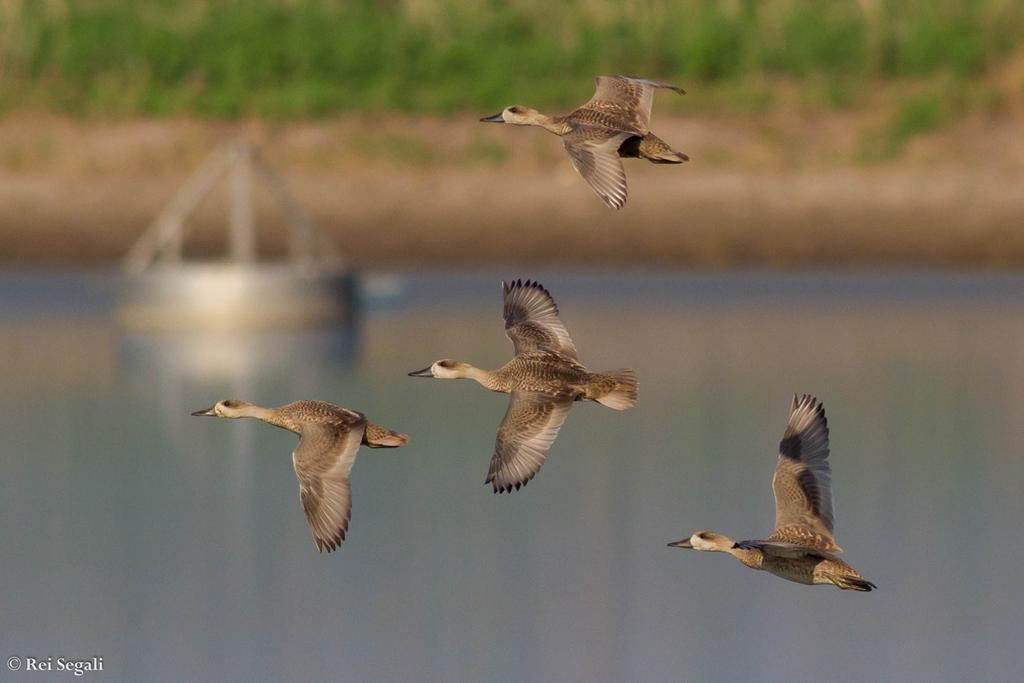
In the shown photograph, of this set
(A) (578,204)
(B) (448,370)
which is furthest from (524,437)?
(A) (578,204)

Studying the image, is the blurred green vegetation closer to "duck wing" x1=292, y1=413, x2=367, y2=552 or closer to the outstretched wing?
the outstretched wing

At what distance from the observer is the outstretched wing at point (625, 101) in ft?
62.1

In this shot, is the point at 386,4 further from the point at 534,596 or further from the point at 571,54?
the point at 534,596

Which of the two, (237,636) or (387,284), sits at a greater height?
(387,284)

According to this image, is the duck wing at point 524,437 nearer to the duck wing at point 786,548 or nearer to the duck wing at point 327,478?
the duck wing at point 327,478

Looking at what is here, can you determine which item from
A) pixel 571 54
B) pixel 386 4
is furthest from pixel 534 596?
pixel 386 4

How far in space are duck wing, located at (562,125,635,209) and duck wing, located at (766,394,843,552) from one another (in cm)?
248

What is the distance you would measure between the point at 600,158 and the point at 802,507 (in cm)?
318

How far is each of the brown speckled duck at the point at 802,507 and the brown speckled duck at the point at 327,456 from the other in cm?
251

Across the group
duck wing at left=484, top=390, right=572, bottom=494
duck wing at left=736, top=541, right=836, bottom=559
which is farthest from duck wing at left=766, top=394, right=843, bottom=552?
duck wing at left=484, top=390, right=572, bottom=494

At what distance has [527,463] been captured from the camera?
18.2m

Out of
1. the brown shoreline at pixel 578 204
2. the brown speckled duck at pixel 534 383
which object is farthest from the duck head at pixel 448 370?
the brown shoreline at pixel 578 204

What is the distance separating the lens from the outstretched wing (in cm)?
1892

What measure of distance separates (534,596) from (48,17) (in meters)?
39.7
